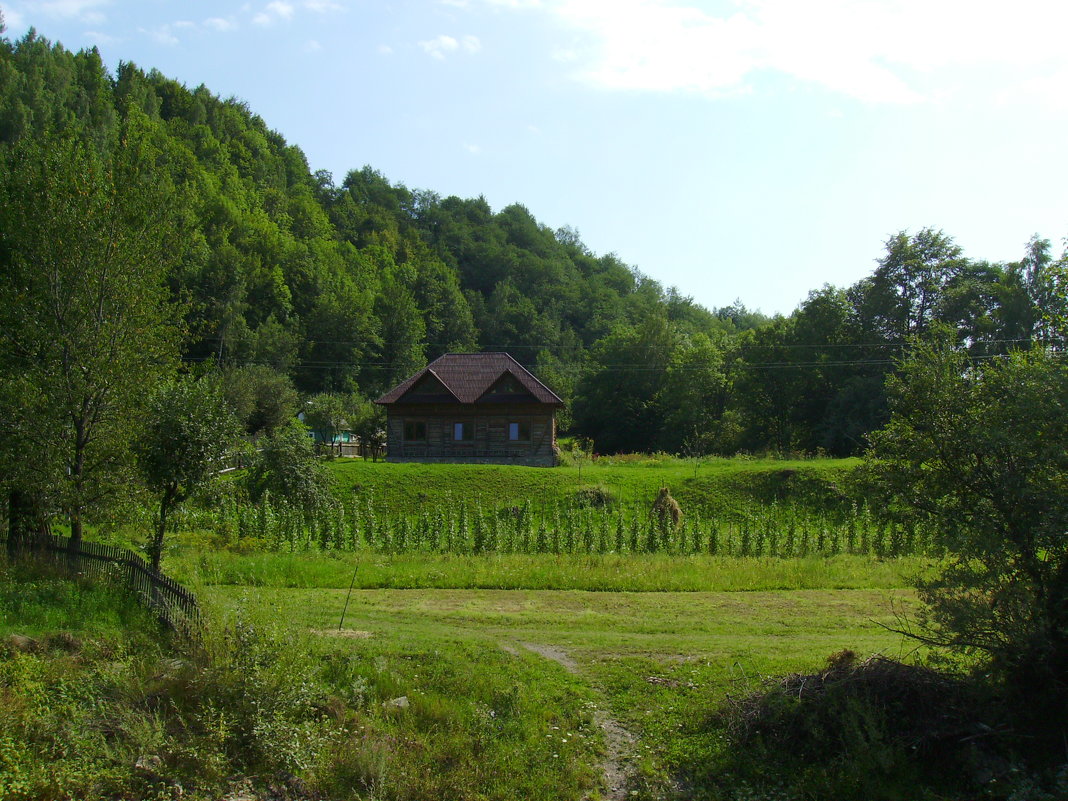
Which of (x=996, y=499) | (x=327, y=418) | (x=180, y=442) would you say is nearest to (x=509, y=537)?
(x=180, y=442)

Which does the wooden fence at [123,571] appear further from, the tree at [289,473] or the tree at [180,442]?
the tree at [289,473]

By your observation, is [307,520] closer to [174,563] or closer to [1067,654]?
[174,563]

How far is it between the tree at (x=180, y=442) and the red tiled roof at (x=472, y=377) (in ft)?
88.0

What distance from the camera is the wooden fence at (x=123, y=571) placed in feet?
37.0

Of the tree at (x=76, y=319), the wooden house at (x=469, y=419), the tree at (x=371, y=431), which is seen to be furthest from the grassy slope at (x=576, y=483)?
the tree at (x=76, y=319)

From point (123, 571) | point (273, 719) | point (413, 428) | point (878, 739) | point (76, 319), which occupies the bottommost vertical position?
point (273, 719)

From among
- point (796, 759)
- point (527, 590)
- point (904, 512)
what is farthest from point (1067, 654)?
point (527, 590)

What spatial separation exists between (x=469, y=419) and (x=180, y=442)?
1135 inches

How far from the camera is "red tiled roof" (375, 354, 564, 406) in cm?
4303

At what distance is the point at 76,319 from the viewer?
15.8 meters

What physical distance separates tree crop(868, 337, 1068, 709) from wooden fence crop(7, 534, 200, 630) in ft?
31.1

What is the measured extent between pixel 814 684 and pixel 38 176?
53.3 feet

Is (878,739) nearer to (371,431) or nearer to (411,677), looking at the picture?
(411,677)

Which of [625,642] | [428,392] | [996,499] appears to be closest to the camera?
[996,499]
